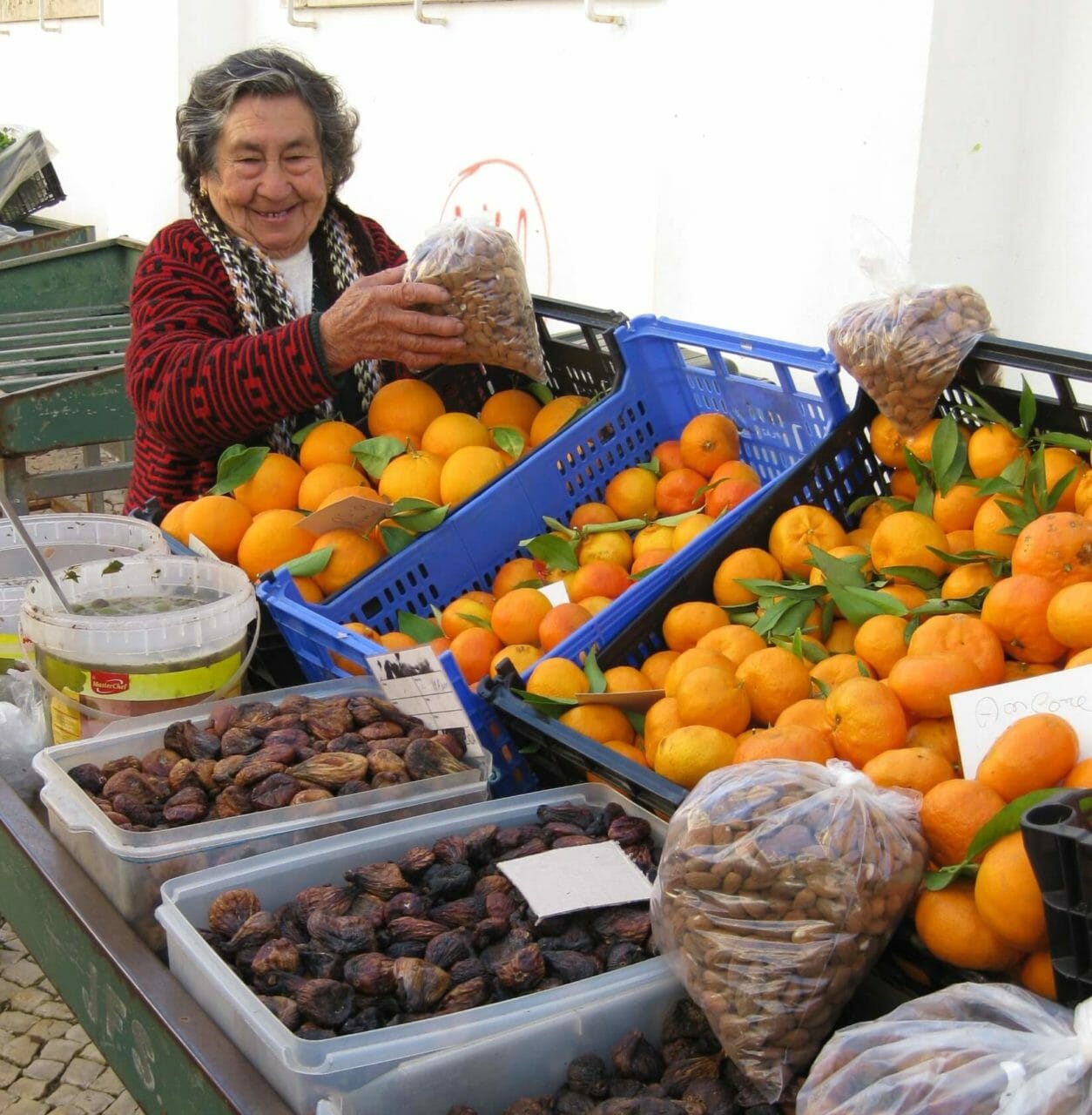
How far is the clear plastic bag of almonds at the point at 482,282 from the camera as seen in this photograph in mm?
2381

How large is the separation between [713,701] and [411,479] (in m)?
0.89

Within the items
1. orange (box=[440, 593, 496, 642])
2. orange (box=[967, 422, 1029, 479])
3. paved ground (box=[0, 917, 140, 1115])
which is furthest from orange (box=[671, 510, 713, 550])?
paved ground (box=[0, 917, 140, 1115])

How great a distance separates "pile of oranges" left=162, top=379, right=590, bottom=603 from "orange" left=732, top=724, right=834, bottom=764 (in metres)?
Result: 0.92

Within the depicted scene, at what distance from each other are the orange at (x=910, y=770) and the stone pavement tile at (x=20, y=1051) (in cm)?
233

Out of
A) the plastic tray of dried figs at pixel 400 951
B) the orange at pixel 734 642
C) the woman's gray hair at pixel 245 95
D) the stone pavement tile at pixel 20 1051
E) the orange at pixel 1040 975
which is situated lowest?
the stone pavement tile at pixel 20 1051

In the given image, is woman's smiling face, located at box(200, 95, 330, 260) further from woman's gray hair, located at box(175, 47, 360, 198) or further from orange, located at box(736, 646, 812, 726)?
orange, located at box(736, 646, 812, 726)

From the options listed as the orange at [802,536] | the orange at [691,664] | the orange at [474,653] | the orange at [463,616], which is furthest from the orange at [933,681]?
the orange at [463,616]

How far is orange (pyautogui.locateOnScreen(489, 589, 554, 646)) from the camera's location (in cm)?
199

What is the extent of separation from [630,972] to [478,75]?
13.7 ft

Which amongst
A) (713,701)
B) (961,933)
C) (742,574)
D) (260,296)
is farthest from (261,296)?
(961,933)

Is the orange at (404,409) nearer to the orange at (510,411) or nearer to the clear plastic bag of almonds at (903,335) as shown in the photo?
the orange at (510,411)

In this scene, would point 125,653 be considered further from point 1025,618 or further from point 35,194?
point 35,194

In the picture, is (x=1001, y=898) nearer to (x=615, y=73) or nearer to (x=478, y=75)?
(x=615, y=73)

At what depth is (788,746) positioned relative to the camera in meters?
1.42
